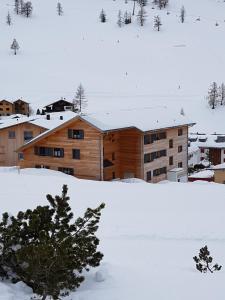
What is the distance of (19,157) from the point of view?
152 feet

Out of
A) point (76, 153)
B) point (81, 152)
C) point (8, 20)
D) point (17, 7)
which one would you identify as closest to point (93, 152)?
point (81, 152)

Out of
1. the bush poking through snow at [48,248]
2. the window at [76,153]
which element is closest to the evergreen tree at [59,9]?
the window at [76,153]

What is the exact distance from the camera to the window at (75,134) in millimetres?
37844

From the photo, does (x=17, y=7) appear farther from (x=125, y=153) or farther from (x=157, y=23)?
(x=125, y=153)

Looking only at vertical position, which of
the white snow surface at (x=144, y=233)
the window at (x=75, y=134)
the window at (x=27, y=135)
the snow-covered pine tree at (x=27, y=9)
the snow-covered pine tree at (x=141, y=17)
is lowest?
the white snow surface at (x=144, y=233)

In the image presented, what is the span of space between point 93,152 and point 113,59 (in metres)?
92.6

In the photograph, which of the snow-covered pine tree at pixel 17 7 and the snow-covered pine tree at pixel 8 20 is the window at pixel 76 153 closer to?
the snow-covered pine tree at pixel 8 20

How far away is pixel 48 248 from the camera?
923 centimetres

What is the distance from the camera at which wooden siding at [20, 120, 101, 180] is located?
37281 millimetres

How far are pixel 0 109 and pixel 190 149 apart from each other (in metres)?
36.9

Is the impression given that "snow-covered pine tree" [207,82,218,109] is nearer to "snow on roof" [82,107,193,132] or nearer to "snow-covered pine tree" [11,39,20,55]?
"snow on roof" [82,107,193,132]

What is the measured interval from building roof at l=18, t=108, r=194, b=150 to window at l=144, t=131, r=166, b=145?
701 mm

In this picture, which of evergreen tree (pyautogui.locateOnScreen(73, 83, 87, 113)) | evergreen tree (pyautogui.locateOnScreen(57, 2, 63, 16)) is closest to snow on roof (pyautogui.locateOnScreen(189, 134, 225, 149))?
evergreen tree (pyautogui.locateOnScreen(73, 83, 87, 113))

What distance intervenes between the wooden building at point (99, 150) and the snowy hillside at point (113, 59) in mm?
45735
